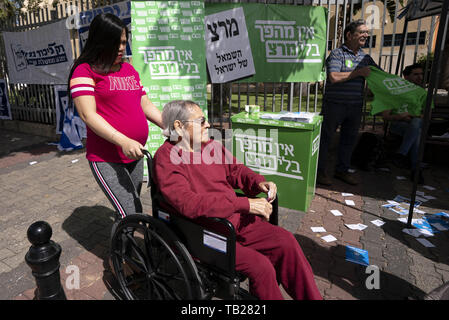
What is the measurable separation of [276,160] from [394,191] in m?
1.91

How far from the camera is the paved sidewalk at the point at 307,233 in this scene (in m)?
2.61

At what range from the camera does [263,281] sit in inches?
71.7

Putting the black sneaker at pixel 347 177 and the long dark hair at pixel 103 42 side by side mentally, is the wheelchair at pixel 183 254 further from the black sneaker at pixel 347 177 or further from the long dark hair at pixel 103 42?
the black sneaker at pixel 347 177

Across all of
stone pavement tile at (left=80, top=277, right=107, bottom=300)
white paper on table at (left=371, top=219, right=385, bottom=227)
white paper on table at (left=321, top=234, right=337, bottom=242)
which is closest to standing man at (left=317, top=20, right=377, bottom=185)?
white paper on table at (left=371, top=219, right=385, bottom=227)

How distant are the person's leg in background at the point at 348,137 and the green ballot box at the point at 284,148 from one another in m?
0.92

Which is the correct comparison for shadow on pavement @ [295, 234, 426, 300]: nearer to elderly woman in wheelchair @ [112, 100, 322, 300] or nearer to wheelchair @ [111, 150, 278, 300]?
elderly woman in wheelchair @ [112, 100, 322, 300]

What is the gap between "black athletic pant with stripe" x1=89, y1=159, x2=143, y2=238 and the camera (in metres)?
2.28

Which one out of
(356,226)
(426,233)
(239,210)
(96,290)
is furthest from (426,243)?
(96,290)

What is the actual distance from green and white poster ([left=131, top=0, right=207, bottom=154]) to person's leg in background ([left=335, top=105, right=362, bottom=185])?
6.96 ft

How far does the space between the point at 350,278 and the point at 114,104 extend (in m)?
2.33

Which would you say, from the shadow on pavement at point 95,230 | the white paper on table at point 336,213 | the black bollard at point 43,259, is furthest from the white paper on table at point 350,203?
the black bollard at point 43,259

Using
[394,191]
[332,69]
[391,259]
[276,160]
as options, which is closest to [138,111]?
[276,160]

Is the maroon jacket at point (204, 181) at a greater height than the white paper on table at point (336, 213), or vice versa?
the maroon jacket at point (204, 181)

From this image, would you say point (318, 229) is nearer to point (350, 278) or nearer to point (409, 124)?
point (350, 278)
